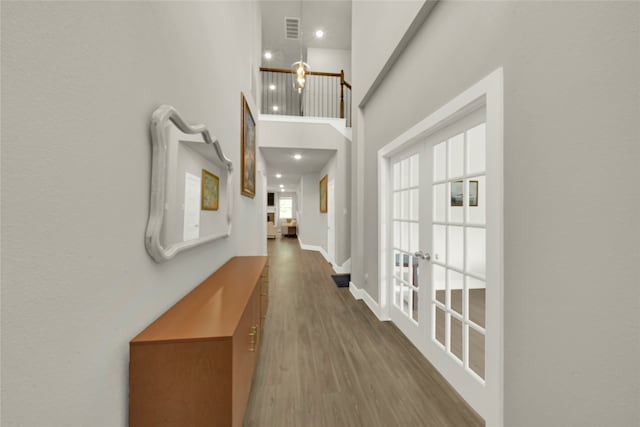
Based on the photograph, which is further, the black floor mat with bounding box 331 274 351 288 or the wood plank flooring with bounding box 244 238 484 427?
the black floor mat with bounding box 331 274 351 288

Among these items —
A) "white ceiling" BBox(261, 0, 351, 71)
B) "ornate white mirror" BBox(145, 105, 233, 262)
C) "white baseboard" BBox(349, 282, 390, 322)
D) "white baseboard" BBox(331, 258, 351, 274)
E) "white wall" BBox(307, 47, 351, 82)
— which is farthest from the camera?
"white wall" BBox(307, 47, 351, 82)

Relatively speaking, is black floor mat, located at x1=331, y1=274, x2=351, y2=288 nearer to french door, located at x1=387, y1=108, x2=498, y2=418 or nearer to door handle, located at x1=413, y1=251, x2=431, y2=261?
french door, located at x1=387, y1=108, x2=498, y2=418

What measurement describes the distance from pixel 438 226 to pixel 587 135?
117 centimetres

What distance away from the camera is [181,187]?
134cm

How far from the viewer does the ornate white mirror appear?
1.06 meters

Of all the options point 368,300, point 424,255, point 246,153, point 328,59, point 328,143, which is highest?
point 328,59

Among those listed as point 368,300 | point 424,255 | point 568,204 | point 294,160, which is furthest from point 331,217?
point 568,204

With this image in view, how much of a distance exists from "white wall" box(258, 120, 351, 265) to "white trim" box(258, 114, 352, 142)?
0.15ft

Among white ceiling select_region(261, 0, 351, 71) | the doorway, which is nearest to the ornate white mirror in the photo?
the doorway

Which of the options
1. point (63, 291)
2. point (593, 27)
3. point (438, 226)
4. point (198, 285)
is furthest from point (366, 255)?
point (63, 291)

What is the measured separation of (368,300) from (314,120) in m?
3.63

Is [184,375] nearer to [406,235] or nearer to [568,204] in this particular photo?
[568,204]

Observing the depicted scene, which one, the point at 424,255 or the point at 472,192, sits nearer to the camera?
the point at 472,192

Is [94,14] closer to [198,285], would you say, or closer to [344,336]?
[198,285]
